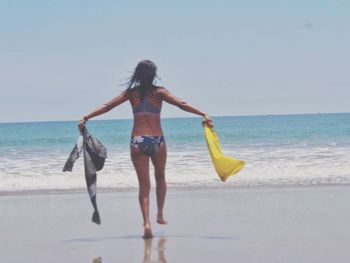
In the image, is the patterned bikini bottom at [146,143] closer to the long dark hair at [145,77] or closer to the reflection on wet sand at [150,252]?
the long dark hair at [145,77]

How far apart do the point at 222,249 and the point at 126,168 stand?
10.9 m

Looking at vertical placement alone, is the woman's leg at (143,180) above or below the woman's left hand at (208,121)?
below

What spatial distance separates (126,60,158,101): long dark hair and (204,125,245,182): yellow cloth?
2.38 feet

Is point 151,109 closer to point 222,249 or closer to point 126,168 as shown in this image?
point 222,249

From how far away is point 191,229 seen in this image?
7.08 meters

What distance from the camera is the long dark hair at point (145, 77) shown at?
6.54 m

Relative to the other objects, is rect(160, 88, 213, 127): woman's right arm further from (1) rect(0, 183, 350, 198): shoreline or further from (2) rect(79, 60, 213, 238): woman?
(1) rect(0, 183, 350, 198): shoreline

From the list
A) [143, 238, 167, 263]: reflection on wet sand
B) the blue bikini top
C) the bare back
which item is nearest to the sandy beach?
[143, 238, 167, 263]: reflection on wet sand

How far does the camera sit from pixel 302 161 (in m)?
18.2

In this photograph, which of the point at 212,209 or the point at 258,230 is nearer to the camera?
the point at 258,230

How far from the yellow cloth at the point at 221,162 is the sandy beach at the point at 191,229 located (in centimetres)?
65

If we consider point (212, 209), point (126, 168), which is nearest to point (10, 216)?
point (212, 209)

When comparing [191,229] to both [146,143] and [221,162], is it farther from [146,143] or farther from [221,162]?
[146,143]

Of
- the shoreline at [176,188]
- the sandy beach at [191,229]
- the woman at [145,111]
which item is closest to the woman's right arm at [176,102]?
the woman at [145,111]
